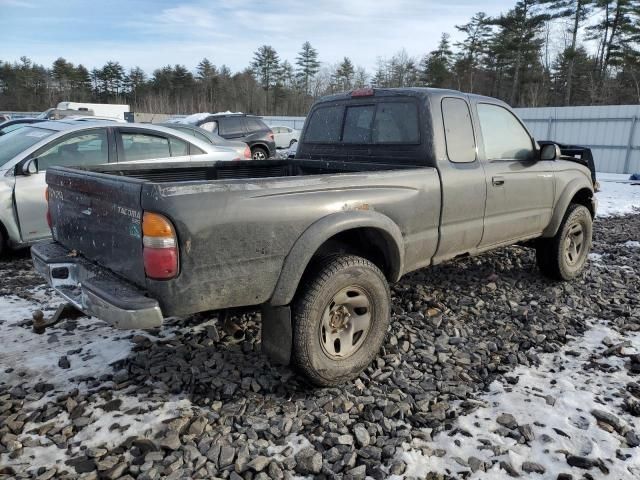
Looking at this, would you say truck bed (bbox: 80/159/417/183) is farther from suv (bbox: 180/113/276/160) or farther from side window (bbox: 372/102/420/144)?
suv (bbox: 180/113/276/160)

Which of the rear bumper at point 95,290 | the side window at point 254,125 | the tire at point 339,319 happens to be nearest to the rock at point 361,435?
the tire at point 339,319

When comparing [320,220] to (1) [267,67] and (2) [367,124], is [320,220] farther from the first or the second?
(1) [267,67]

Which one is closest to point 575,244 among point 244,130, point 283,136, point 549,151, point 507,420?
point 549,151

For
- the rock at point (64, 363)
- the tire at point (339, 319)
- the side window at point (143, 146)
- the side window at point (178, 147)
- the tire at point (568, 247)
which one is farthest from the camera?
the side window at point (178, 147)

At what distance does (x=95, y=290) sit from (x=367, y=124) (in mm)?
2651

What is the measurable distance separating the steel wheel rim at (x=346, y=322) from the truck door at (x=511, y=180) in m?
1.54

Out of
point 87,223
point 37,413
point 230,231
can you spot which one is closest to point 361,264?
point 230,231

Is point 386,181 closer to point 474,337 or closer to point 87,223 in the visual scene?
point 474,337

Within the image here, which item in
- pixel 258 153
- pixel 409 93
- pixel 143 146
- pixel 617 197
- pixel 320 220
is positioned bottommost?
pixel 617 197

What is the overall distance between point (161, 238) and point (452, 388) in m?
2.09

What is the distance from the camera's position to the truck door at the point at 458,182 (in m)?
3.78

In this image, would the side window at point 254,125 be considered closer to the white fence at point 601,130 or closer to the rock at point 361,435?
the white fence at point 601,130

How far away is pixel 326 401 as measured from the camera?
3045 mm

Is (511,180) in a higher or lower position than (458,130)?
lower
